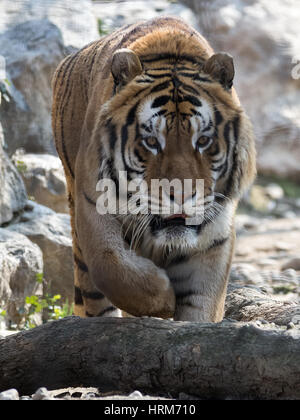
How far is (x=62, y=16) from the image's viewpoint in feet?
21.3

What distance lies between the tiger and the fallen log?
0.71 feet

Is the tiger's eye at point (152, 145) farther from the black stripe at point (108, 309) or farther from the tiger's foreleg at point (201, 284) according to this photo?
the black stripe at point (108, 309)

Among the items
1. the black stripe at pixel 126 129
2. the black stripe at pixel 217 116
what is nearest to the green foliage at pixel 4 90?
the black stripe at pixel 126 129

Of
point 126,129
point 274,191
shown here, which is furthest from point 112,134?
point 274,191

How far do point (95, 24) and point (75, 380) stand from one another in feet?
16.8

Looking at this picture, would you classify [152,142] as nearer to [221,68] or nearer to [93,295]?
[221,68]

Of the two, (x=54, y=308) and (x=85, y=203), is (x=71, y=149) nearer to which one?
(x=85, y=203)

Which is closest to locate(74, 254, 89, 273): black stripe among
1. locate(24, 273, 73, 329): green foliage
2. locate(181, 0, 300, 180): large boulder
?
locate(24, 273, 73, 329): green foliage

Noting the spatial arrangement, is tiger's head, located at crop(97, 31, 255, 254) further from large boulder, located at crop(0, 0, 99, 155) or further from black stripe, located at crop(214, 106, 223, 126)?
large boulder, located at crop(0, 0, 99, 155)

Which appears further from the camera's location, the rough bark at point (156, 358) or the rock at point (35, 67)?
the rock at point (35, 67)

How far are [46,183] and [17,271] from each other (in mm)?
1375

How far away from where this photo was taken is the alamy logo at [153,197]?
222 cm

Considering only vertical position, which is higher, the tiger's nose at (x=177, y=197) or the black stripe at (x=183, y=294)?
the tiger's nose at (x=177, y=197)

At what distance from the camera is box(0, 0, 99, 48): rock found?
20.1 feet
